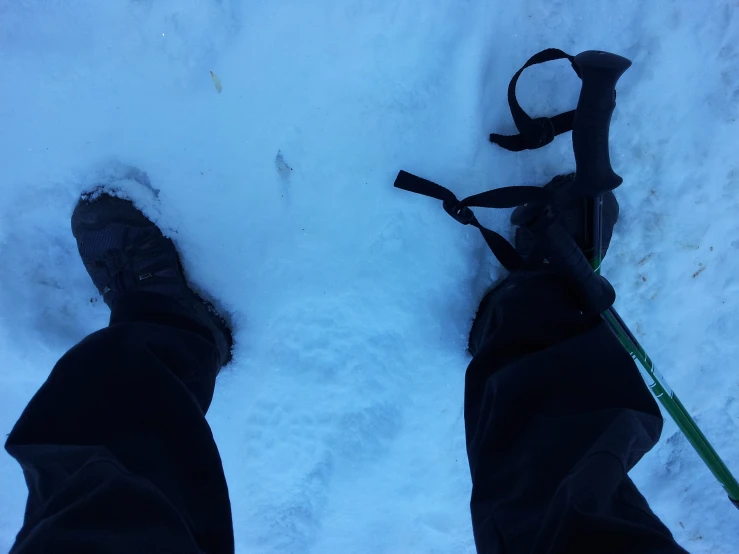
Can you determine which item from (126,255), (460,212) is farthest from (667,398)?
(126,255)

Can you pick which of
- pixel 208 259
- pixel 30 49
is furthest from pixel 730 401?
pixel 30 49

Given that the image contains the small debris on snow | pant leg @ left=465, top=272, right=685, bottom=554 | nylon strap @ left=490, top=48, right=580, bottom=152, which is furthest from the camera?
the small debris on snow

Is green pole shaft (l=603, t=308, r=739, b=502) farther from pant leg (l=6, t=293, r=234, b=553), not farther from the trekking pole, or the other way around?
pant leg (l=6, t=293, r=234, b=553)

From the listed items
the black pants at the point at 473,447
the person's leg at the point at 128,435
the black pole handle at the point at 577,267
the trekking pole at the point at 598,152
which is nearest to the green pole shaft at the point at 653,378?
the trekking pole at the point at 598,152

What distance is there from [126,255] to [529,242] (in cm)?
108

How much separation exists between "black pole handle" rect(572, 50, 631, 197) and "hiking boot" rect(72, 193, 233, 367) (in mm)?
1036

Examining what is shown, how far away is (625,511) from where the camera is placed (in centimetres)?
82

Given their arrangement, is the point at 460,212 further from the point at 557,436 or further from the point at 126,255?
the point at 126,255

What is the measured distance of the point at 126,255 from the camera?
1.33 meters

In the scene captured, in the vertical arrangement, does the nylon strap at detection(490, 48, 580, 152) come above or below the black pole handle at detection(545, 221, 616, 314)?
above

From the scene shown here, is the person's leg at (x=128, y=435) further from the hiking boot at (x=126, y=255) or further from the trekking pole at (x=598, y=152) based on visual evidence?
the trekking pole at (x=598, y=152)

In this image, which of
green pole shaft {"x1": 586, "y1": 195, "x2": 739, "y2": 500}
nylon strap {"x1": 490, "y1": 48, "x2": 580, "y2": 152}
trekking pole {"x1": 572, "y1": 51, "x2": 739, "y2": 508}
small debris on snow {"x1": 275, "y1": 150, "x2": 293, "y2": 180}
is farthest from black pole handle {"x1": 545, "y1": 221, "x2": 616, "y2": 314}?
small debris on snow {"x1": 275, "y1": 150, "x2": 293, "y2": 180}

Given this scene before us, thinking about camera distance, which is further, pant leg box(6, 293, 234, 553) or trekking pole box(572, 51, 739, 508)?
trekking pole box(572, 51, 739, 508)

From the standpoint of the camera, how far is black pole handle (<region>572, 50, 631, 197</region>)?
1.16 m
